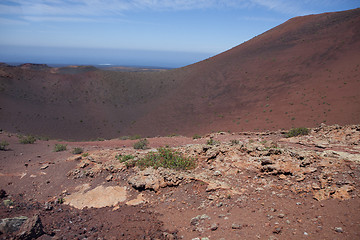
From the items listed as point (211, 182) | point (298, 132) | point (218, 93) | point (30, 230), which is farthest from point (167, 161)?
point (218, 93)

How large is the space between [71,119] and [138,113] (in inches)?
259

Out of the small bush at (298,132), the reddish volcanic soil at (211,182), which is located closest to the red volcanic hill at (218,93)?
the reddish volcanic soil at (211,182)

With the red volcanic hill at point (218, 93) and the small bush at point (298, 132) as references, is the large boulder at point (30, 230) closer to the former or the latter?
the small bush at point (298, 132)

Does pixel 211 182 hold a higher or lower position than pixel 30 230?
higher

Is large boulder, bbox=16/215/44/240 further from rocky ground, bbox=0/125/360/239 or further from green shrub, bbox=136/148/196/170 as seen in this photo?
green shrub, bbox=136/148/196/170

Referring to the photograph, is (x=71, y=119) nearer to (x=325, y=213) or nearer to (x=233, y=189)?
(x=233, y=189)

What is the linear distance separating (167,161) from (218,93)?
62.4ft

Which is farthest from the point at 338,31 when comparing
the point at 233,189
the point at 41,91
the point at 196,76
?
the point at 41,91

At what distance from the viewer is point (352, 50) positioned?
66.8 ft

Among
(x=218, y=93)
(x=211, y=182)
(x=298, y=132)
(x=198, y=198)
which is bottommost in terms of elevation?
(x=198, y=198)

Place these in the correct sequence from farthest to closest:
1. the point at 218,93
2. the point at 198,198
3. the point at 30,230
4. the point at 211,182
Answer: the point at 218,93, the point at 211,182, the point at 198,198, the point at 30,230

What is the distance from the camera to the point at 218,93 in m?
23.4

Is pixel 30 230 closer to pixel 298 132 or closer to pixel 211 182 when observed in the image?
pixel 211 182

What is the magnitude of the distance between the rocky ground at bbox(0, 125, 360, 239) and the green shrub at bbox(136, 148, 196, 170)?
9.7 inches
